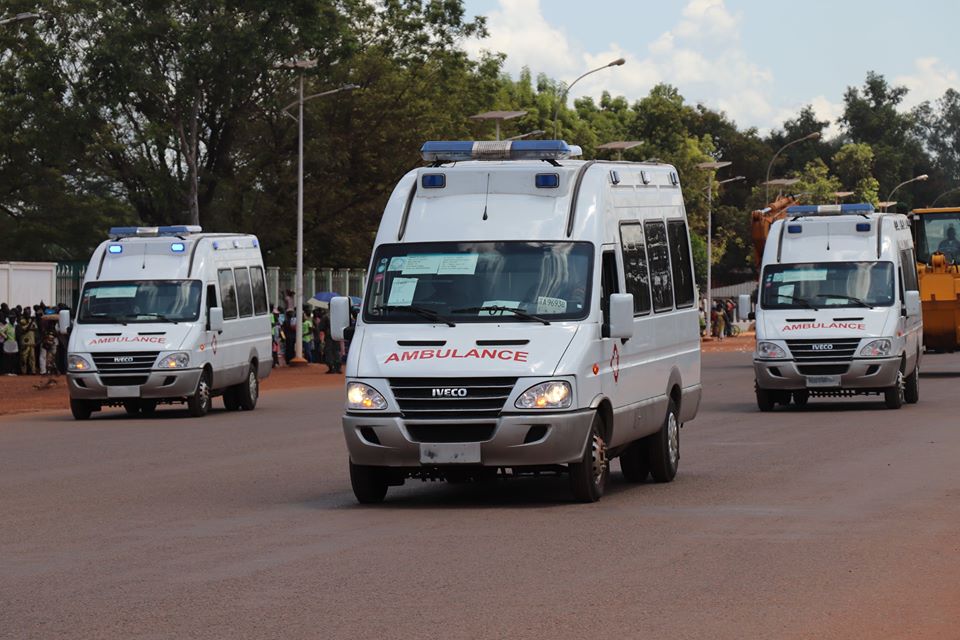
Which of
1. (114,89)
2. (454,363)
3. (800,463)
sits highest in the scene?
(114,89)

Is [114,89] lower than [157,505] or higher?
higher

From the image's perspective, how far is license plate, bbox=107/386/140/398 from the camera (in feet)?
88.4

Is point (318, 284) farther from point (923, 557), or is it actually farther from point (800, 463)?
point (923, 557)

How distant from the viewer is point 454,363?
1384 centimetres

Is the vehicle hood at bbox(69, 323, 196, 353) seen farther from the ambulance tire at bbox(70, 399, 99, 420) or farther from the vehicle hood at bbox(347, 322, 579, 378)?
the vehicle hood at bbox(347, 322, 579, 378)

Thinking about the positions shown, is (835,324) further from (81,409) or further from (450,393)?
(450,393)

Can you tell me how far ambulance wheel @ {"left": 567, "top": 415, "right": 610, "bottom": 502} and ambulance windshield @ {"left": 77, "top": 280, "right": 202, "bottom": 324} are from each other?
14089mm

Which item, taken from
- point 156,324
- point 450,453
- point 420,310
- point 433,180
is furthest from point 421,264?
point 156,324

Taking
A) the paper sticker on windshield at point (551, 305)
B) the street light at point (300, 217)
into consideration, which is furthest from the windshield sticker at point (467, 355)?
the street light at point (300, 217)

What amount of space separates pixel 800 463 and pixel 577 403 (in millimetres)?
4890

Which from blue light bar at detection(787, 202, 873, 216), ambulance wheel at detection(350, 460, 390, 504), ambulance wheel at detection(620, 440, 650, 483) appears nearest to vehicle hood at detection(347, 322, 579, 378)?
ambulance wheel at detection(350, 460, 390, 504)

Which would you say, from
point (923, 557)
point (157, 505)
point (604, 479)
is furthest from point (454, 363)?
point (923, 557)

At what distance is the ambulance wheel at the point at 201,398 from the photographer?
1093 inches

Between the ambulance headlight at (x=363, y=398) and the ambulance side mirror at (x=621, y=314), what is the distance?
6.27 ft
